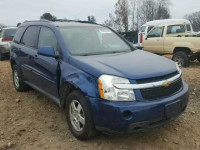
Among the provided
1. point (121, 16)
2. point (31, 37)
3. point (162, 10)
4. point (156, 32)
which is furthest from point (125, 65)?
point (162, 10)

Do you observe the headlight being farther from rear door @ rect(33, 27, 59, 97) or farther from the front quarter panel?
rear door @ rect(33, 27, 59, 97)

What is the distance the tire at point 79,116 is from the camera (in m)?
3.76

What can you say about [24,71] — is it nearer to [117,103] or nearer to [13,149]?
[13,149]

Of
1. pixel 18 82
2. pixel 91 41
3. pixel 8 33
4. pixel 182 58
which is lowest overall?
pixel 182 58

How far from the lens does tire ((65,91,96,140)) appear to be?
148 inches

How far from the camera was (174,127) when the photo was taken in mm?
4535

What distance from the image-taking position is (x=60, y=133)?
175 inches

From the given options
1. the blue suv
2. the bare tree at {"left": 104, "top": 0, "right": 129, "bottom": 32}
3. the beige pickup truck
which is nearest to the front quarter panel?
the blue suv

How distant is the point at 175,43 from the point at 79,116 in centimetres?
757

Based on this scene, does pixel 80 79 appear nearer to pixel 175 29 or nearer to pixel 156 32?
pixel 156 32

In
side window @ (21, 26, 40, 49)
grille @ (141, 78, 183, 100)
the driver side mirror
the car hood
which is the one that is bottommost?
grille @ (141, 78, 183, 100)

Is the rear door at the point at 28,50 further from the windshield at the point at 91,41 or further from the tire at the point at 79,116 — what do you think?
the tire at the point at 79,116

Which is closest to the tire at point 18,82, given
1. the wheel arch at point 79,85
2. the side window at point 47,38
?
the side window at point 47,38

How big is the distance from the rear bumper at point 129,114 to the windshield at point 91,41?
45.6 inches
